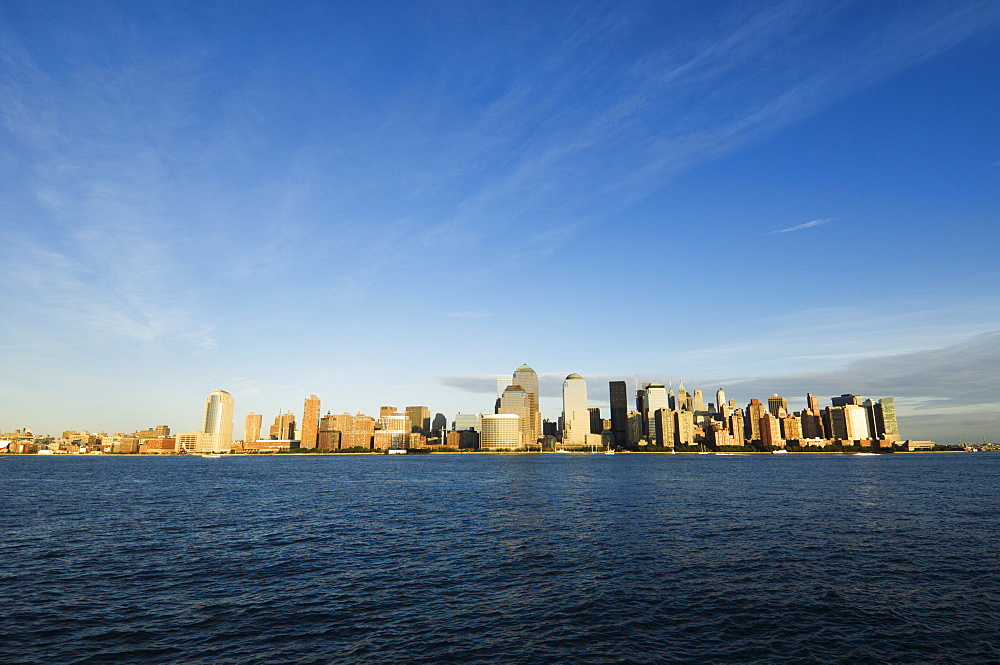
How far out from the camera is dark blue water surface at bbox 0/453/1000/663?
1177 inches

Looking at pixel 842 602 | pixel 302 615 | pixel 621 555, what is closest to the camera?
pixel 302 615

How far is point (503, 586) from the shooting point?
41656 mm

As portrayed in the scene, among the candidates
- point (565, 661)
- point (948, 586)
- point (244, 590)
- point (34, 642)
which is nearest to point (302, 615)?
point (244, 590)

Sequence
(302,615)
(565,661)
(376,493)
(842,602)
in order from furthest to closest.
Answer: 1. (376,493)
2. (842,602)
3. (302,615)
4. (565,661)

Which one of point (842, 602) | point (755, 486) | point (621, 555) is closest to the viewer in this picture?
point (842, 602)

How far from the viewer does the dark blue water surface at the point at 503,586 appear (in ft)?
98.1

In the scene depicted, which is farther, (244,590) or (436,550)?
(436,550)

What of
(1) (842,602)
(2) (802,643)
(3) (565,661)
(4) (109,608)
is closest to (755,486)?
(1) (842,602)

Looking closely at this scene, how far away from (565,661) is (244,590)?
2636 cm

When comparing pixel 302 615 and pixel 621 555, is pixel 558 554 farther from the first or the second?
pixel 302 615

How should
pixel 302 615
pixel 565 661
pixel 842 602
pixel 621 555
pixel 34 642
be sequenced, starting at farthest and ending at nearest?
pixel 621 555
pixel 842 602
pixel 302 615
pixel 34 642
pixel 565 661

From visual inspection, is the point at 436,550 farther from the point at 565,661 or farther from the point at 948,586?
the point at 948,586

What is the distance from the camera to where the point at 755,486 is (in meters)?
128

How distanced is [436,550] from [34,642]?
31671 millimetres
